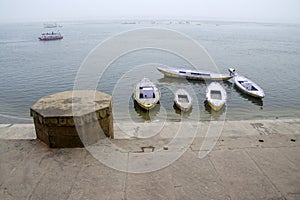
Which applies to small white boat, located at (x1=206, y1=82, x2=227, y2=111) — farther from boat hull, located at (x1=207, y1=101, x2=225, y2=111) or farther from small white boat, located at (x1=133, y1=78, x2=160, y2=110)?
small white boat, located at (x1=133, y1=78, x2=160, y2=110)

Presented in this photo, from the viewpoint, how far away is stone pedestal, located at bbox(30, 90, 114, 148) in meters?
3.80

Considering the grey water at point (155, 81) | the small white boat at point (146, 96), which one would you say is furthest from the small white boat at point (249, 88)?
the small white boat at point (146, 96)

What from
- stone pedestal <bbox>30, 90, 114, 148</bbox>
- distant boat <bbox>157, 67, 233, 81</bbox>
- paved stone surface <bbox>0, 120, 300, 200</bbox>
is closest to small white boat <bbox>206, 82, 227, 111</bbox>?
distant boat <bbox>157, 67, 233, 81</bbox>

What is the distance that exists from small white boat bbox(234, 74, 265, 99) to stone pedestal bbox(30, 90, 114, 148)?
59.6 ft

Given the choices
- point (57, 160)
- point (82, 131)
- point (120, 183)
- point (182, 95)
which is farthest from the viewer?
point (182, 95)

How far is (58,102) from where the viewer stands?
4.29 meters

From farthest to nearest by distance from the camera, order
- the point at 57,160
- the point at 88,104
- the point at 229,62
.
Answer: the point at 229,62
the point at 88,104
the point at 57,160

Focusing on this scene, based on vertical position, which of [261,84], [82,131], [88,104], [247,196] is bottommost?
[261,84]

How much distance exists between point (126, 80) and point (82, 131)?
21607 mm

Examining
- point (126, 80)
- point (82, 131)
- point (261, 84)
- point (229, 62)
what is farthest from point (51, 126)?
point (229, 62)

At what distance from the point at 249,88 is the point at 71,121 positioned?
66.9ft

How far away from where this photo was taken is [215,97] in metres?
17.7

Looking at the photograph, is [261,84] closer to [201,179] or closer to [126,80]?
[126,80]

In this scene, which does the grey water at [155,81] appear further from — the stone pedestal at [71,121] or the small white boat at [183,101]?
the stone pedestal at [71,121]
